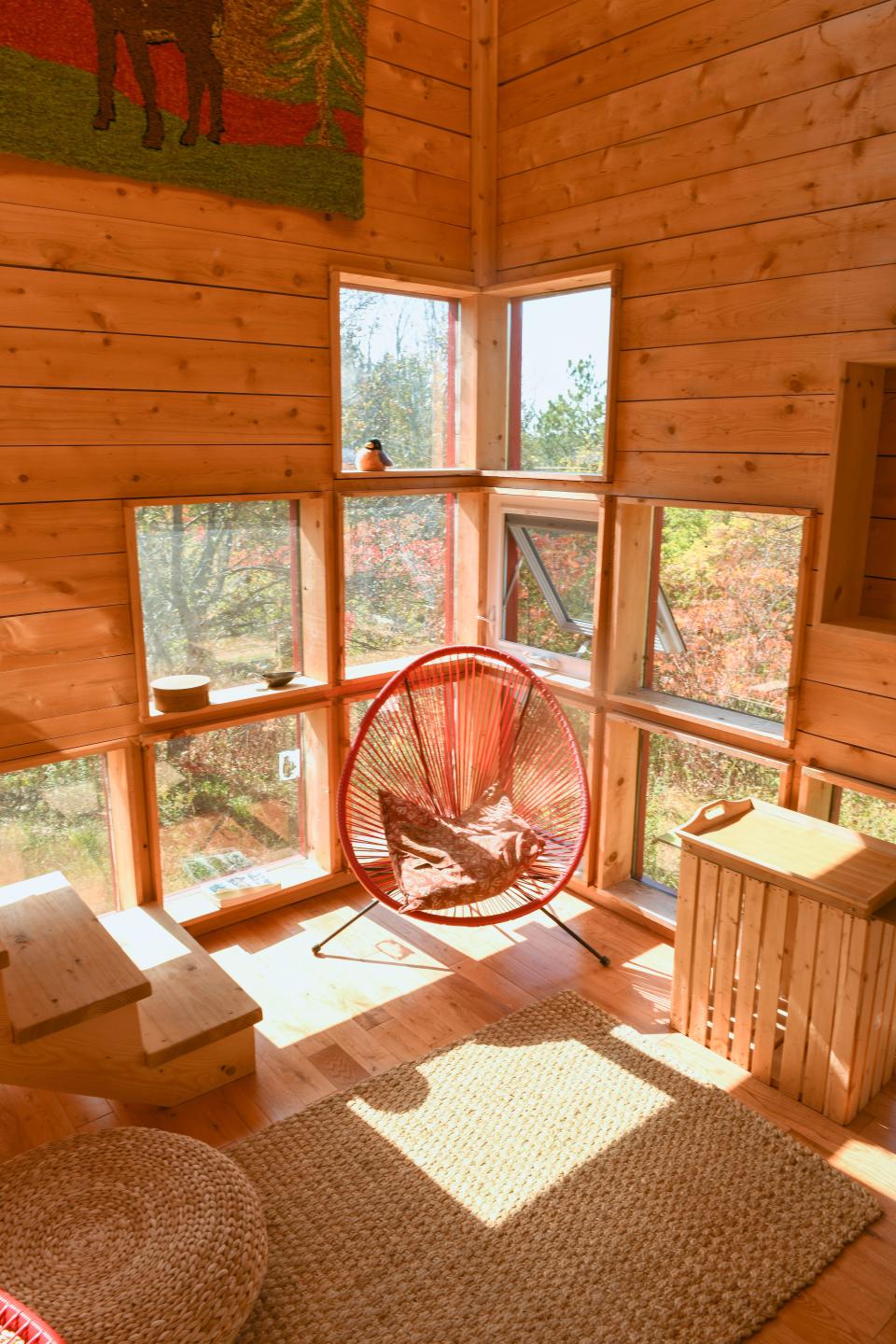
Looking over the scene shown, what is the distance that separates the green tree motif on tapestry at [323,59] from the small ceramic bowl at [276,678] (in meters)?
1.64

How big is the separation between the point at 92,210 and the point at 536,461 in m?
1.67

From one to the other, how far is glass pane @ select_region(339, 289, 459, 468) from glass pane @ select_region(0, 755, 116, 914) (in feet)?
4.50

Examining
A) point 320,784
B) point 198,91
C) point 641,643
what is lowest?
point 320,784

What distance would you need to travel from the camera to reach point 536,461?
11.6 feet

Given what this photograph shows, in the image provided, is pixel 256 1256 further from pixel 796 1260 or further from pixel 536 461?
pixel 536 461

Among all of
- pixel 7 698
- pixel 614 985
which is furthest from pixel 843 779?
pixel 7 698

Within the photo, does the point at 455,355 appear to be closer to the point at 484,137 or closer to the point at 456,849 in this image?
the point at 484,137

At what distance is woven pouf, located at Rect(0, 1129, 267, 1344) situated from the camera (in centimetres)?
170

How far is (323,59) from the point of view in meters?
2.90

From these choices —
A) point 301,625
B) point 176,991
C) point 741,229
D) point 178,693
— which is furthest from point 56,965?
point 741,229

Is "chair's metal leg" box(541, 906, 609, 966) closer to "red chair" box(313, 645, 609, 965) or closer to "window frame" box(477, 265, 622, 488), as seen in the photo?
"red chair" box(313, 645, 609, 965)

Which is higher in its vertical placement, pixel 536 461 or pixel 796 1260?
pixel 536 461

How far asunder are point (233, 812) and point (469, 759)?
0.84 m

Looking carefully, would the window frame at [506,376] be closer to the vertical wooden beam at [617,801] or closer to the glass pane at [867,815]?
the vertical wooden beam at [617,801]
